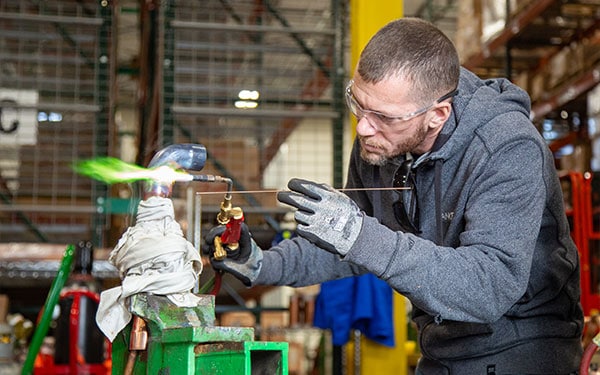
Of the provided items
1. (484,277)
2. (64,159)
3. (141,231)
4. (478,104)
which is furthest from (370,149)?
(64,159)

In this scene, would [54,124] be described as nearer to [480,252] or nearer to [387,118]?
[387,118]

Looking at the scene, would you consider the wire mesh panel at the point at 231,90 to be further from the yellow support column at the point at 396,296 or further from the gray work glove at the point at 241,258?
the gray work glove at the point at 241,258

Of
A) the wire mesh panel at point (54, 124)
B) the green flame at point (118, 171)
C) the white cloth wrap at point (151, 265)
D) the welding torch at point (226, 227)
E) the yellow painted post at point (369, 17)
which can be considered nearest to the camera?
the white cloth wrap at point (151, 265)

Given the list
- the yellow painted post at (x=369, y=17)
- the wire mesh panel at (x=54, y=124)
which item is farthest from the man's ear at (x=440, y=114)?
the wire mesh panel at (x=54, y=124)

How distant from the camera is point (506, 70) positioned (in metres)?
7.66

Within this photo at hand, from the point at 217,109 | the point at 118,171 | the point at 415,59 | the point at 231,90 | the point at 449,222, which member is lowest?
the point at 449,222

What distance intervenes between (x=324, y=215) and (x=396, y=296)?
10.7 ft

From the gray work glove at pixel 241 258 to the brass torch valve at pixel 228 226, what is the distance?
0.06ft

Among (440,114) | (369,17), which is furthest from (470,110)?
(369,17)

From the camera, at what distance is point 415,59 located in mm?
2258

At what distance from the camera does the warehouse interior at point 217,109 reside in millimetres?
5613

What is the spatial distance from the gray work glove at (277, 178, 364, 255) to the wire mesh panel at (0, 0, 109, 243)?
4031 mm

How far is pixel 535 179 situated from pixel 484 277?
307 mm

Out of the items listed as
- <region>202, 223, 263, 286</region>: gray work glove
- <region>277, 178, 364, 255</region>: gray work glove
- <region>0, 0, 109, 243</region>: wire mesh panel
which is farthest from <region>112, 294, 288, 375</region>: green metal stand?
<region>0, 0, 109, 243</region>: wire mesh panel
